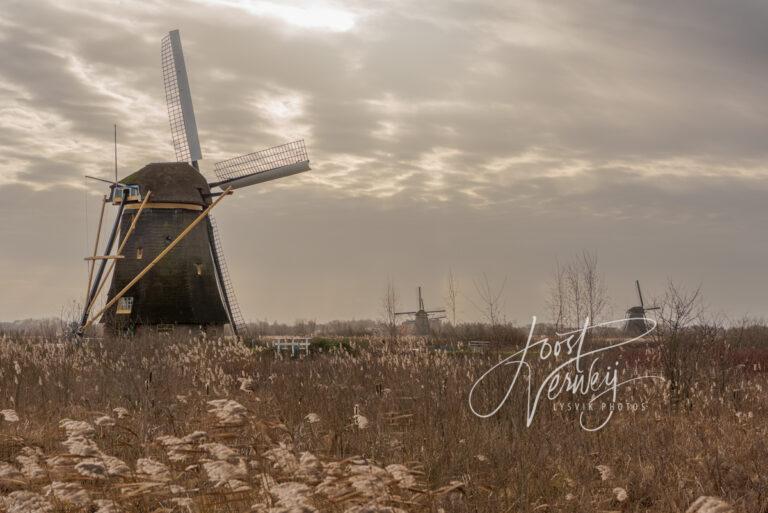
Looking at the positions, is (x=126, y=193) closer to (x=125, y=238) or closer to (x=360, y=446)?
(x=125, y=238)

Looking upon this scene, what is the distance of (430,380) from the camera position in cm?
1175

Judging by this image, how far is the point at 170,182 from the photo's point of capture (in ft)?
92.9

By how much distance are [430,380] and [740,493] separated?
4779 mm

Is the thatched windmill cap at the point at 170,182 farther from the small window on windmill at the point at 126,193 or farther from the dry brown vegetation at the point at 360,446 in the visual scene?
the dry brown vegetation at the point at 360,446

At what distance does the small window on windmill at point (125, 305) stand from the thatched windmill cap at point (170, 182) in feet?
11.8

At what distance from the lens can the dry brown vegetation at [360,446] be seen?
4.87 meters

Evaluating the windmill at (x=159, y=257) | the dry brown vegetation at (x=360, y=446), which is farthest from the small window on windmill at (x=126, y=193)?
the dry brown vegetation at (x=360, y=446)

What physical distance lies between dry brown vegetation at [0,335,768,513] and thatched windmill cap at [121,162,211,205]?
12.8 m

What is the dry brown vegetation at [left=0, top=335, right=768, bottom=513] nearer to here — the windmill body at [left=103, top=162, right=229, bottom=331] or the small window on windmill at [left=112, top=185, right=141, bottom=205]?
the windmill body at [left=103, top=162, right=229, bottom=331]

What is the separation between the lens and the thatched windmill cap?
28.1 meters

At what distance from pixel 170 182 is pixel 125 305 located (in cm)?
465

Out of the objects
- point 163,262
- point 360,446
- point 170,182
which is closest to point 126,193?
point 170,182

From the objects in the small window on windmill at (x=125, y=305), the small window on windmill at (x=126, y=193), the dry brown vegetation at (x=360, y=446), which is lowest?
the dry brown vegetation at (x=360, y=446)

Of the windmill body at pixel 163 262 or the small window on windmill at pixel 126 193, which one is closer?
the windmill body at pixel 163 262
